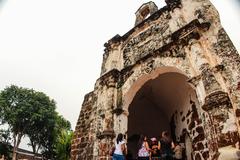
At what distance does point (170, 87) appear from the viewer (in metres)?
7.64

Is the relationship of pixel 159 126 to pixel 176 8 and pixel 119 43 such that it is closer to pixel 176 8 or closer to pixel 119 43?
pixel 119 43

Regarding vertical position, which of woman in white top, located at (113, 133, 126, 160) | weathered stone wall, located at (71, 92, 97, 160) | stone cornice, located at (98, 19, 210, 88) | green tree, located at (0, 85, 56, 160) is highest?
green tree, located at (0, 85, 56, 160)

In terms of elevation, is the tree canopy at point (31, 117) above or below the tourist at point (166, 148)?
above

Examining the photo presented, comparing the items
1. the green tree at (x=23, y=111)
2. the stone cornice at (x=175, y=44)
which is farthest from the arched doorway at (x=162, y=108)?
the green tree at (x=23, y=111)

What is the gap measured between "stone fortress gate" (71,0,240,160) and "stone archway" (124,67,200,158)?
0.10 ft

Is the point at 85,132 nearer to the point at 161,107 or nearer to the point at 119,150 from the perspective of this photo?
the point at 119,150

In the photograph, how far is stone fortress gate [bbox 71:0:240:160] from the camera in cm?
414

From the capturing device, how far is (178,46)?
18.4 ft

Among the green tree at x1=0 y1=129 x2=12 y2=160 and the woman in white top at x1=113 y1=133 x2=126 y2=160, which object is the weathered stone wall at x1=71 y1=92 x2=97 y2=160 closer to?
the woman in white top at x1=113 y1=133 x2=126 y2=160

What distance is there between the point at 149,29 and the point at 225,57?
3063 mm

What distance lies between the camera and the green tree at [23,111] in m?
18.9

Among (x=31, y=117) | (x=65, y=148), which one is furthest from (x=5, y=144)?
(x=65, y=148)

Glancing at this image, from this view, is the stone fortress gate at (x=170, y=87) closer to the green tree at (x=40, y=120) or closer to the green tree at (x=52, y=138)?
the green tree at (x=40, y=120)

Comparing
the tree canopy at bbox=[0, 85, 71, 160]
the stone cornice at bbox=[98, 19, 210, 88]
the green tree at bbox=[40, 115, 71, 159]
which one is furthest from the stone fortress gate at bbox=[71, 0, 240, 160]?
the green tree at bbox=[40, 115, 71, 159]
